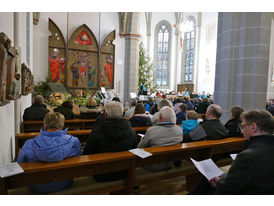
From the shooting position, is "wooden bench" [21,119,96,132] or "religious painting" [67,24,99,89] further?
"religious painting" [67,24,99,89]

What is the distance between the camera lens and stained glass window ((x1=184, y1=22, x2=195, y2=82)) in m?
20.7

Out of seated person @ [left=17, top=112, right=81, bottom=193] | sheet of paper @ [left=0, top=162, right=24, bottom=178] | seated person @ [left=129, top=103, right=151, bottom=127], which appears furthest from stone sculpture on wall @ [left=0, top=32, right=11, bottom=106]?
seated person @ [left=129, top=103, right=151, bottom=127]

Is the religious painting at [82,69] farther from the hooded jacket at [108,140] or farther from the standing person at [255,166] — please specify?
the standing person at [255,166]

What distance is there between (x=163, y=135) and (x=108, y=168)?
90 centimetres

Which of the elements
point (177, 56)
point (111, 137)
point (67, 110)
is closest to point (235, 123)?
point (111, 137)

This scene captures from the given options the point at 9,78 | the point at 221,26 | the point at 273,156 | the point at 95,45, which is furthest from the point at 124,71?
the point at 273,156

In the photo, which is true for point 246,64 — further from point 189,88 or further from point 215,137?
point 189,88

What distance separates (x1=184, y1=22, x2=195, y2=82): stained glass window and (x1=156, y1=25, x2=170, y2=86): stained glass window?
207 centimetres

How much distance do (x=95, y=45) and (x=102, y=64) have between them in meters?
1.12

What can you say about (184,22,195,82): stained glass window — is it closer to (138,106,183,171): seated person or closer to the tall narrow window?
the tall narrow window

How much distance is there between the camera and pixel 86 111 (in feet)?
17.9

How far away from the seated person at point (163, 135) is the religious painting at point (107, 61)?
10.4 metres

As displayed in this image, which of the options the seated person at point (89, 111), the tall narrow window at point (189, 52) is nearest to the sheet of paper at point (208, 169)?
the seated person at point (89, 111)

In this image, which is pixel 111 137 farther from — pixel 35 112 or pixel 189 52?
pixel 189 52
